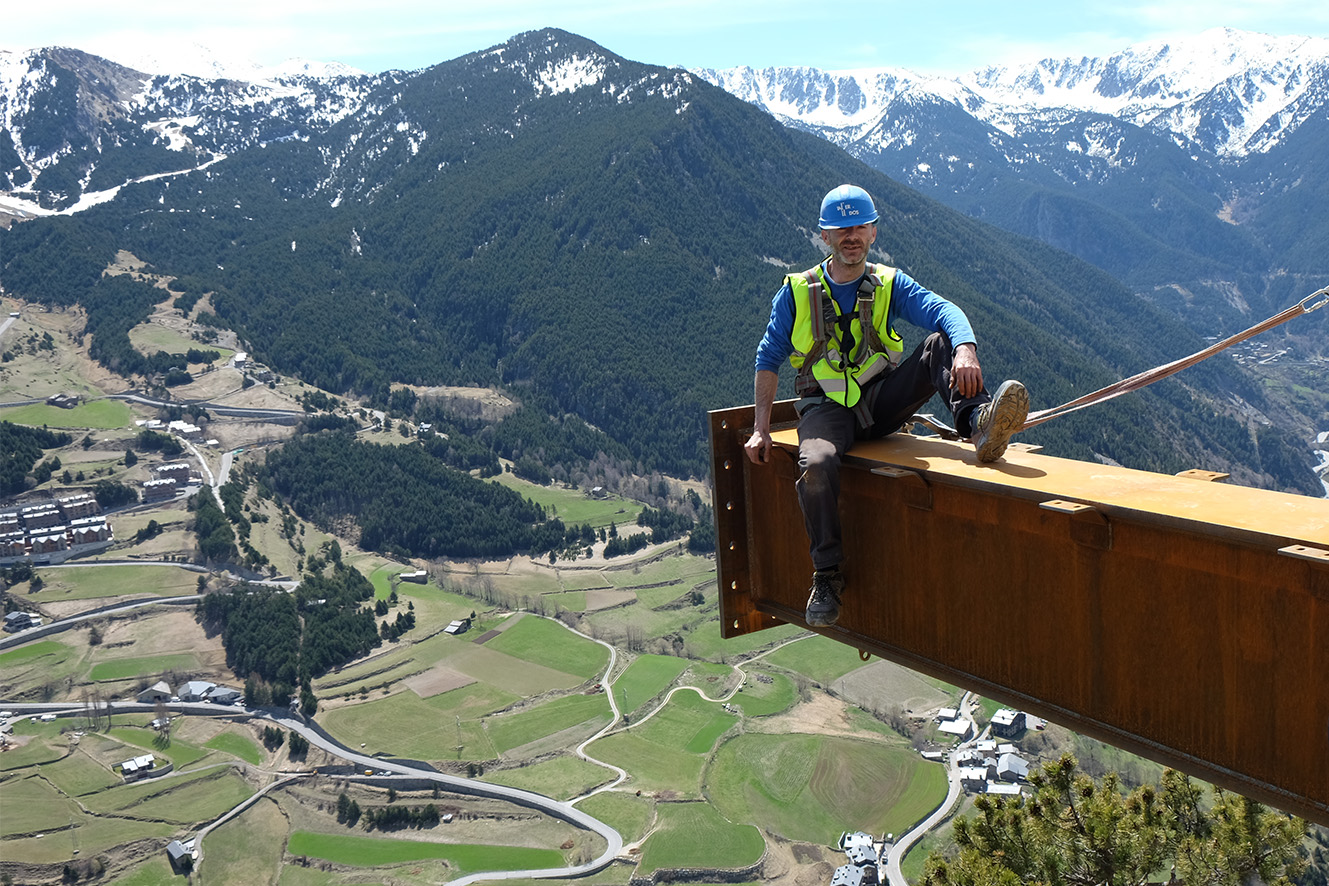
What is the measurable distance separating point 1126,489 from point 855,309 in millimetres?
2861

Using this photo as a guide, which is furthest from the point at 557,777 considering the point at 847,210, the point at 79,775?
the point at 847,210

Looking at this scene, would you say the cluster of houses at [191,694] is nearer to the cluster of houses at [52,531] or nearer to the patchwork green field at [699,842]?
the cluster of houses at [52,531]

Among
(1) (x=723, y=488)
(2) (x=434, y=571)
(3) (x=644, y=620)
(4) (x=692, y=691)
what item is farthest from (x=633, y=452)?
(1) (x=723, y=488)

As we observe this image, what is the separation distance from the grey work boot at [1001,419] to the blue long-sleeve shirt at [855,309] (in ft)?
2.79

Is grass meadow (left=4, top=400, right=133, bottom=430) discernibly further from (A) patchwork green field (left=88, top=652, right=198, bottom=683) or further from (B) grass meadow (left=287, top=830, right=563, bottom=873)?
(B) grass meadow (left=287, top=830, right=563, bottom=873)

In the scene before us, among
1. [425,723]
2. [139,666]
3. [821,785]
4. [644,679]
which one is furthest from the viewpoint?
[139,666]

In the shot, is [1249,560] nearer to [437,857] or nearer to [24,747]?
[437,857]

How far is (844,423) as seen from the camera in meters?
8.42

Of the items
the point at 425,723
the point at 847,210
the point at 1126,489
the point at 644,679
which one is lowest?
the point at 425,723

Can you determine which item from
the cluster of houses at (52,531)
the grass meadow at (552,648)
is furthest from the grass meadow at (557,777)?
the cluster of houses at (52,531)

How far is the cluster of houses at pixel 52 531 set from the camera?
10388cm

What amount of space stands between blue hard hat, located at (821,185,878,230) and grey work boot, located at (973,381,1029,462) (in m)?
1.79

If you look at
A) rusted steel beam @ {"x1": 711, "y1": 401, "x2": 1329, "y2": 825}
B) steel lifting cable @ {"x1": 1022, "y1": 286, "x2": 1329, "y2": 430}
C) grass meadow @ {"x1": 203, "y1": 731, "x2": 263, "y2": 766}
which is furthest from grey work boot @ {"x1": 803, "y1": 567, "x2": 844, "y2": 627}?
grass meadow @ {"x1": 203, "y1": 731, "x2": 263, "y2": 766}

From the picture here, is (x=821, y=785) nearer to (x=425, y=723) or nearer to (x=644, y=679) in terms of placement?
(x=644, y=679)
